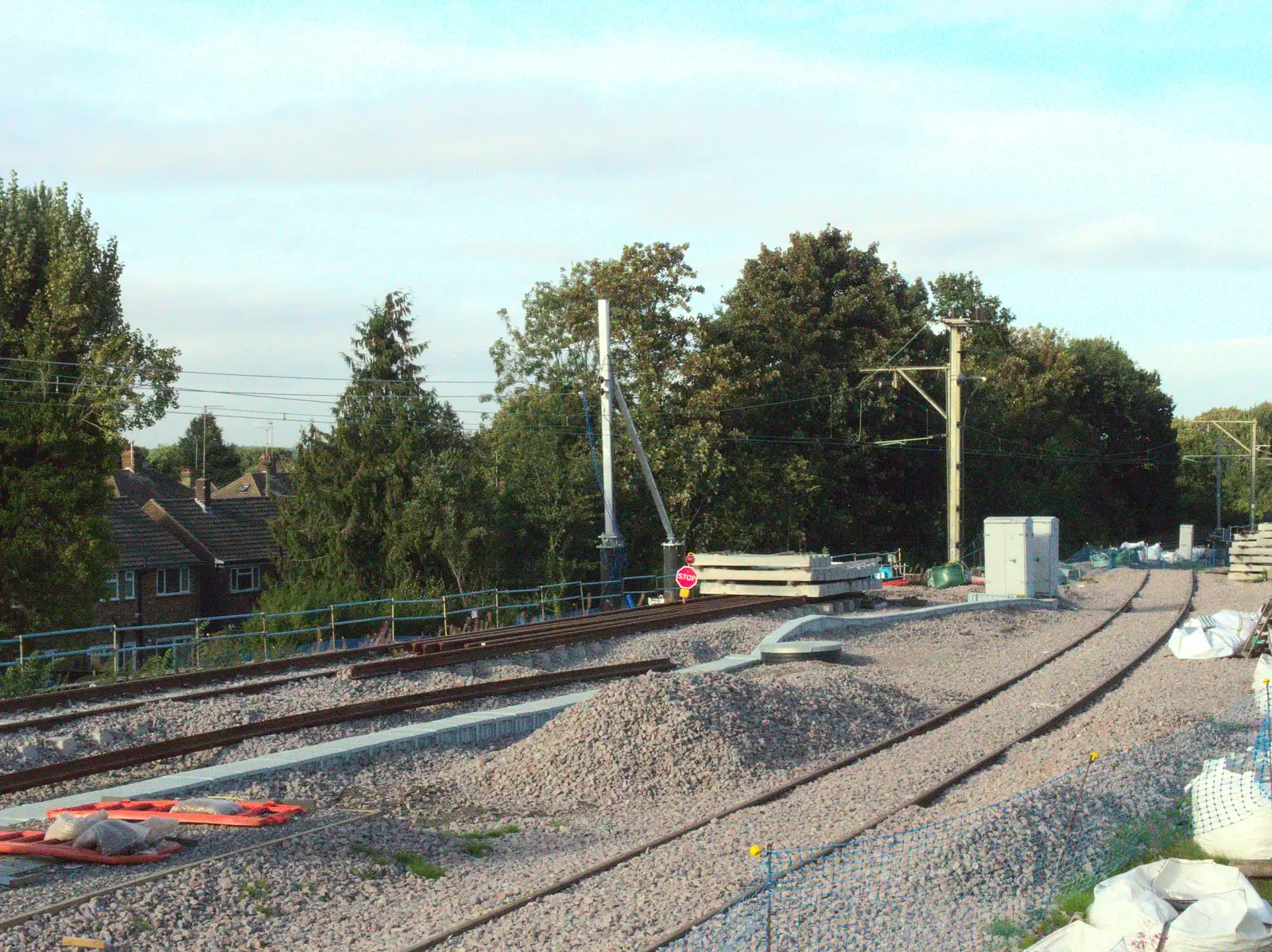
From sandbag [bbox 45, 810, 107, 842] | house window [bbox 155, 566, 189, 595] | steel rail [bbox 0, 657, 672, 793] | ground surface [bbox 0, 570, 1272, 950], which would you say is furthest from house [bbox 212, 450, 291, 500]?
sandbag [bbox 45, 810, 107, 842]

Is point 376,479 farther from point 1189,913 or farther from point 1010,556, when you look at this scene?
point 1189,913

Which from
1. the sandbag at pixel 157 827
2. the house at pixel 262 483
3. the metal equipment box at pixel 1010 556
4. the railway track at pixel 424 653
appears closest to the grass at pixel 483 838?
the sandbag at pixel 157 827

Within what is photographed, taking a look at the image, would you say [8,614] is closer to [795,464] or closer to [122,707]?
[122,707]

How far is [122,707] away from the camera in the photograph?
50.0 ft

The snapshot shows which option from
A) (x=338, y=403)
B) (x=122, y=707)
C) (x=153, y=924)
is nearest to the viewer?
(x=153, y=924)

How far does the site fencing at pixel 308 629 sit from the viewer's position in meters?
20.2

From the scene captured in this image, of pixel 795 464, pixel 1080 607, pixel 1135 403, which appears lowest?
pixel 1080 607

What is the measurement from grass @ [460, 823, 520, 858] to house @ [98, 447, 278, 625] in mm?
37528

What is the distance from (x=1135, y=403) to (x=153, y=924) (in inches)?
3369

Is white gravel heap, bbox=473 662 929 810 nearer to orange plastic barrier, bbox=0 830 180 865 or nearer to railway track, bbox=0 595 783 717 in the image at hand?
orange plastic barrier, bbox=0 830 180 865

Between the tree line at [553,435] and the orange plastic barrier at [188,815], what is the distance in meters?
18.1

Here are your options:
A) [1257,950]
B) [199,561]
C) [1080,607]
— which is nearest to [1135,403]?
[1080,607]

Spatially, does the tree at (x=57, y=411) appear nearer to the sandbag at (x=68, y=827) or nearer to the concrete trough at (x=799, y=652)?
the concrete trough at (x=799, y=652)

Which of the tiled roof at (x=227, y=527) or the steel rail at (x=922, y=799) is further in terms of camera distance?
the tiled roof at (x=227, y=527)
